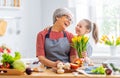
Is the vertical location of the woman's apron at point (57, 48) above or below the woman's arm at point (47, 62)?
above

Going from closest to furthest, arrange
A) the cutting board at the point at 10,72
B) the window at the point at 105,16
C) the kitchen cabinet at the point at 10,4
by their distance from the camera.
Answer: the cutting board at the point at 10,72
the kitchen cabinet at the point at 10,4
the window at the point at 105,16

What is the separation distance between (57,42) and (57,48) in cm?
5

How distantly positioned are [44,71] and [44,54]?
0.33m

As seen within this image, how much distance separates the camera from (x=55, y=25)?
8.46 ft

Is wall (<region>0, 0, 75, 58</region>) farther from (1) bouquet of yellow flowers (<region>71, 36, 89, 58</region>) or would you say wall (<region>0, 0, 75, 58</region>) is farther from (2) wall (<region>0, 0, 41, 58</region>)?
(1) bouquet of yellow flowers (<region>71, 36, 89, 58</region>)

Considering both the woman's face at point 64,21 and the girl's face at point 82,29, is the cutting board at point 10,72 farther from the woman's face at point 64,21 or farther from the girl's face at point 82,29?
the girl's face at point 82,29

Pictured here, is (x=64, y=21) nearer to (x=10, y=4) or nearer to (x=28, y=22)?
(x=10, y=4)

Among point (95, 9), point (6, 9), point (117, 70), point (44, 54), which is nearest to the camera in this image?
point (117, 70)

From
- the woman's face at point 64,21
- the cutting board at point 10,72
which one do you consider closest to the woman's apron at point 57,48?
the woman's face at point 64,21

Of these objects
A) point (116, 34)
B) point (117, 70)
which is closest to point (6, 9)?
point (116, 34)

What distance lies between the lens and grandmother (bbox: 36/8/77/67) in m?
2.51

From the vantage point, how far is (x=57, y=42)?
2559 mm

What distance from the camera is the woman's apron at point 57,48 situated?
2545mm

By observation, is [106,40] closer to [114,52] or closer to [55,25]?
[114,52]
